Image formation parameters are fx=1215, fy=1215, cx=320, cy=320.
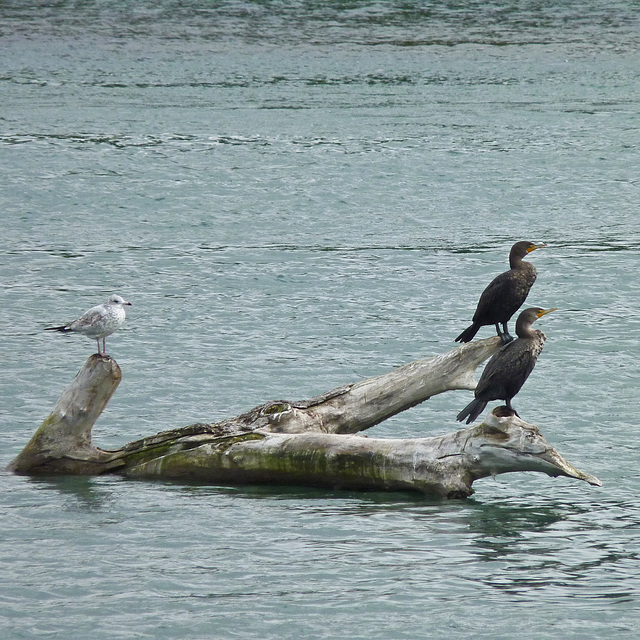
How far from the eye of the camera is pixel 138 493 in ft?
29.8

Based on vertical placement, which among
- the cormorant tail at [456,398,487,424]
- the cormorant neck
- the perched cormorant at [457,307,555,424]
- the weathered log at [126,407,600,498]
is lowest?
the weathered log at [126,407,600,498]

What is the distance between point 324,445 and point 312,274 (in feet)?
29.7

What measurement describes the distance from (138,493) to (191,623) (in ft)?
7.32

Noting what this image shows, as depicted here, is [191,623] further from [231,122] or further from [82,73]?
[82,73]

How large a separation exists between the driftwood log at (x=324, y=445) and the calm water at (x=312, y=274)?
0.21 m

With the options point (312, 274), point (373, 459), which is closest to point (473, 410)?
point (373, 459)

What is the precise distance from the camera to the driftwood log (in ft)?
26.8

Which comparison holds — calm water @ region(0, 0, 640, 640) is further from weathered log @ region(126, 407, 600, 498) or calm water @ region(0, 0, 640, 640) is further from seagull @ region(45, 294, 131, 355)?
seagull @ region(45, 294, 131, 355)

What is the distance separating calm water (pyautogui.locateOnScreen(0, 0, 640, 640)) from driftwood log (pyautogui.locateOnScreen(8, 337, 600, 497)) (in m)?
0.21

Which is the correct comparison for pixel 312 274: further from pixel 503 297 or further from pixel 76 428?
pixel 503 297

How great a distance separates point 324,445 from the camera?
861cm

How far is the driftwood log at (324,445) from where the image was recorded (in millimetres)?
8164

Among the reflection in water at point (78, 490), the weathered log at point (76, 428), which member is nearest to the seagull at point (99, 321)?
the weathered log at point (76, 428)

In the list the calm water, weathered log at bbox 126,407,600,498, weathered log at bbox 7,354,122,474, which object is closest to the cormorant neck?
weathered log at bbox 126,407,600,498
